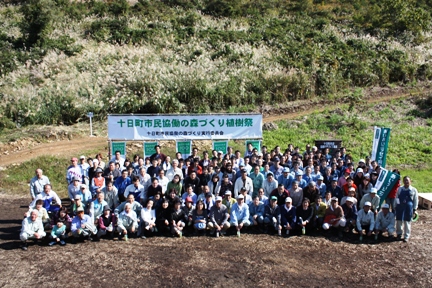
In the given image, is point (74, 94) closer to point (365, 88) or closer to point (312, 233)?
point (312, 233)

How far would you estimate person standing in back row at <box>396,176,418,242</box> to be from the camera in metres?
10.6

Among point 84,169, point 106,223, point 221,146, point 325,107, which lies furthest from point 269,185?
point 325,107

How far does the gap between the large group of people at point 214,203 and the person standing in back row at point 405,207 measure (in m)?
0.02

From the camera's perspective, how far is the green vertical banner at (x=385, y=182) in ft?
37.2

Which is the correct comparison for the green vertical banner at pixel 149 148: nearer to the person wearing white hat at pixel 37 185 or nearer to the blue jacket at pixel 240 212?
the person wearing white hat at pixel 37 185

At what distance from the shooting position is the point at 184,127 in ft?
47.1

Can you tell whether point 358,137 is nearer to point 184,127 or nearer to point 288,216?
point 184,127

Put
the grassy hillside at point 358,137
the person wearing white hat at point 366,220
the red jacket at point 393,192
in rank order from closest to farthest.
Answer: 1. the person wearing white hat at point 366,220
2. the red jacket at point 393,192
3. the grassy hillside at point 358,137

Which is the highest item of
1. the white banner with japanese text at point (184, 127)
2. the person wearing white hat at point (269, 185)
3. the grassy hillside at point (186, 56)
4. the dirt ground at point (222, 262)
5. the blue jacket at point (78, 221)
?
the grassy hillside at point (186, 56)

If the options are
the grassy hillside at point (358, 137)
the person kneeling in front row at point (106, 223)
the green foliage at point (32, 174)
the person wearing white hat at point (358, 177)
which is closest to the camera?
the person kneeling in front row at point (106, 223)

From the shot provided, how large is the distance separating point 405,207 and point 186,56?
57.4 ft

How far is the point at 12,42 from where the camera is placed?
1085 inches

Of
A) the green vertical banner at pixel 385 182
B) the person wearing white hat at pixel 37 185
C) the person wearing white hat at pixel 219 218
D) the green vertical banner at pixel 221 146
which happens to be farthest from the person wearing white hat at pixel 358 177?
the person wearing white hat at pixel 37 185

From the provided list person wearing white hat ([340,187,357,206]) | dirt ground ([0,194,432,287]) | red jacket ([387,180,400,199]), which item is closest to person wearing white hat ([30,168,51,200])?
dirt ground ([0,194,432,287])
